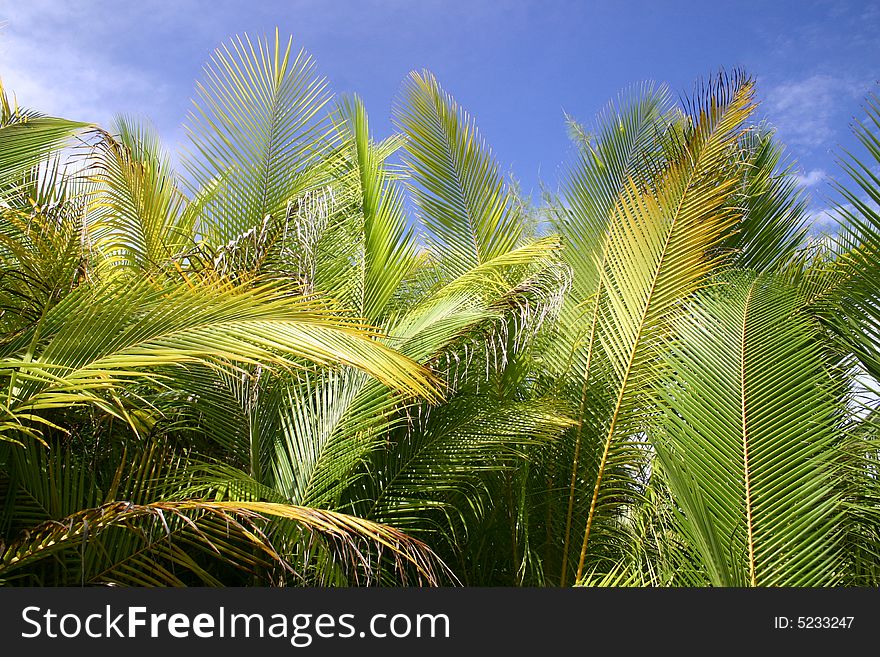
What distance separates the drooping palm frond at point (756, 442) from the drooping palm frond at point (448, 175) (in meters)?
2.47

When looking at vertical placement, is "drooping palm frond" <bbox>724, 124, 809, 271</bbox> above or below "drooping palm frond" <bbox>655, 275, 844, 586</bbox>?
above

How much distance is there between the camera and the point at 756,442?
3197mm

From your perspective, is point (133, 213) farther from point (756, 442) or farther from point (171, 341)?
point (756, 442)

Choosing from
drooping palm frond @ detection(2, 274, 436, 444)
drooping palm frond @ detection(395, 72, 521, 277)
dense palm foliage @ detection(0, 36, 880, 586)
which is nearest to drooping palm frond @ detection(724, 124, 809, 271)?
dense palm foliage @ detection(0, 36, 880, 586)

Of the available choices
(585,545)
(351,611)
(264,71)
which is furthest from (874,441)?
(264,71)

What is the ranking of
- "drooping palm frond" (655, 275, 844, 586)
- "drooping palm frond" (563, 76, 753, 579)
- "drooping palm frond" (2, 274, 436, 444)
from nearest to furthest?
1. "drooping palm frond" (2, 274, 436, 444)
2. "drooping palm frond" (655, 275, 844, 586)
3. "drooping palm frond" (563, 76, 753, 579)

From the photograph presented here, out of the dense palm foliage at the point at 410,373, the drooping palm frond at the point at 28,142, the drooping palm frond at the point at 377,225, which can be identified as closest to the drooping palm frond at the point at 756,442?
the dense palm foliage at the point at 410,373

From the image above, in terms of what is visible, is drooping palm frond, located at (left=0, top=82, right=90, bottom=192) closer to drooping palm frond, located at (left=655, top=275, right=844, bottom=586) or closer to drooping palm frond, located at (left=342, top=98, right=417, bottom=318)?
drooping palm frond, located at (left=342, top=98, right=417, bottom=318)

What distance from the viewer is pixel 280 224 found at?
4.39 metres

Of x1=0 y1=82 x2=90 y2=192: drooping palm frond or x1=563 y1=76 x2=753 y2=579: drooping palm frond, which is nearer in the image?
x1=0 y1=82 x2=90 y2=192: drooping palm frond

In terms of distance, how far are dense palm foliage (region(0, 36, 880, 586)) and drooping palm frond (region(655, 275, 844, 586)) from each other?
0.01 meters

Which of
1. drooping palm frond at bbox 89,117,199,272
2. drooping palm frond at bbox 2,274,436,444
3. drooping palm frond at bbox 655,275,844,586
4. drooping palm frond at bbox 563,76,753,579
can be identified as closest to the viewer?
drooping palm frond at bbox 2,274,436,444

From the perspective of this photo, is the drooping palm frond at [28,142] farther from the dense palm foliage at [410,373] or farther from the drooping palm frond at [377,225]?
the drooping palm frond at [377,225]

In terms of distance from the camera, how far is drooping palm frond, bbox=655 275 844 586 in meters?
3.04
